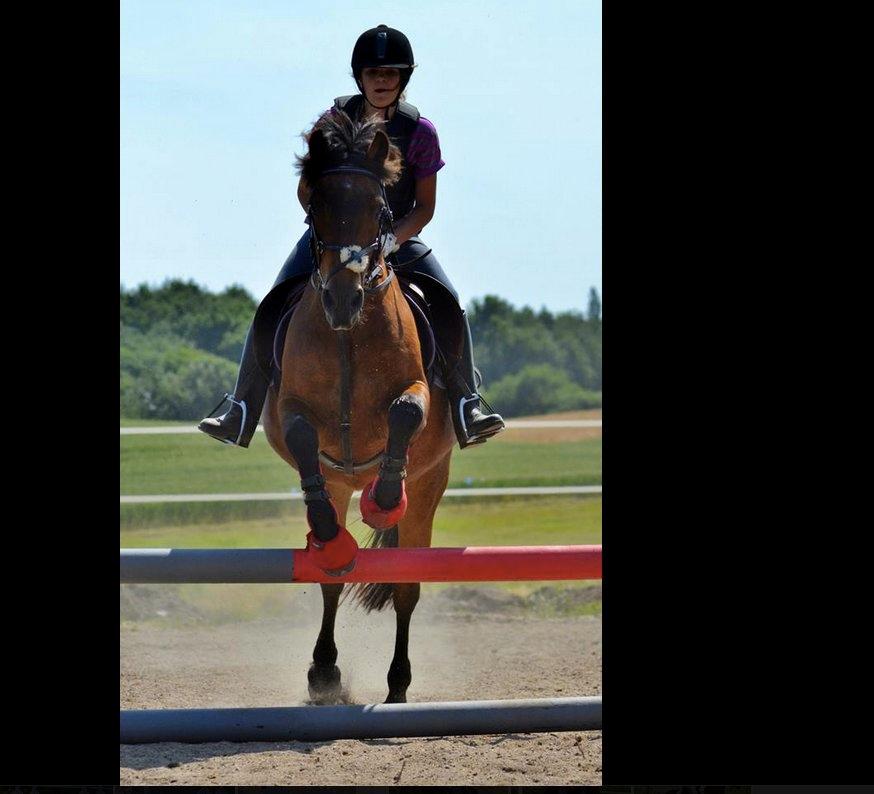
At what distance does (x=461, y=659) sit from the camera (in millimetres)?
6176

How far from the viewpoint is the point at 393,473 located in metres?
3.96

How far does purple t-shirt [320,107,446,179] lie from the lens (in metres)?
4.36

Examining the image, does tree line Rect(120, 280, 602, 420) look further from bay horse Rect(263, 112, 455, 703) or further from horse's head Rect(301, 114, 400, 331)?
horse's head Rect(301, 114, 400, 331)

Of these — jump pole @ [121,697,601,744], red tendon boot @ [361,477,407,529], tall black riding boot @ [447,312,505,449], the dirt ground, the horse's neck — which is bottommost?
the dirt ground

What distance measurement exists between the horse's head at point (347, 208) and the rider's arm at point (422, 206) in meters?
0.31

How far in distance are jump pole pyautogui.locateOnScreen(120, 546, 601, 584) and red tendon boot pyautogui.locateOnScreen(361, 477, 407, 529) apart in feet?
0.74

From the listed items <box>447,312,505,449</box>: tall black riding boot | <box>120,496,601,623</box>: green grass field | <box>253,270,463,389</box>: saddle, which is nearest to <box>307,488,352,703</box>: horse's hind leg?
<box>447,312,505,449</box>: tall black riding boot

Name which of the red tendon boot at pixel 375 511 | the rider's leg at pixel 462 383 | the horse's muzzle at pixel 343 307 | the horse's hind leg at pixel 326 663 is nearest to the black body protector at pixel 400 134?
the rider's leg at pixel 462 383

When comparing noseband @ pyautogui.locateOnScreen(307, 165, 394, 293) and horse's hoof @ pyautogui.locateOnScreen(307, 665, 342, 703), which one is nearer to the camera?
noseband @ pyautogui.locateOnScreen(307, 165, 394, 293)

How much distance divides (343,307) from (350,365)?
1.19 ft

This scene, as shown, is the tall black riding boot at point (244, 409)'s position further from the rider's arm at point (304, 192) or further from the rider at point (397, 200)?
the rider's arm at point (304, 192)
